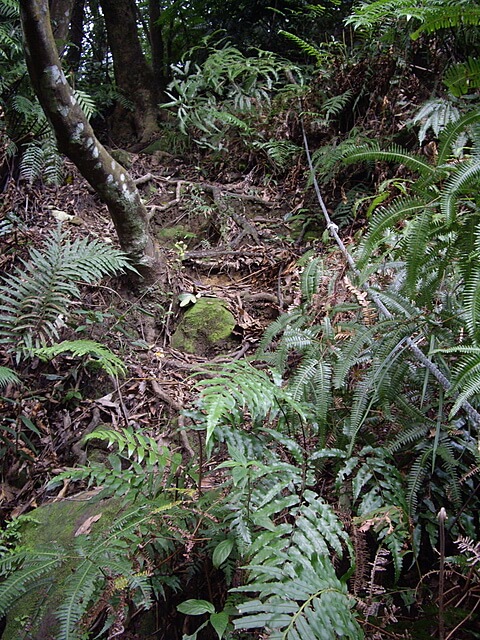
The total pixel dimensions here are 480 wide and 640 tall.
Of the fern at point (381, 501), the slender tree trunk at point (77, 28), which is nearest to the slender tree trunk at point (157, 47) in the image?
the slender tree trunk at point (77, 28)

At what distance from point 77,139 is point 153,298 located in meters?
1.30

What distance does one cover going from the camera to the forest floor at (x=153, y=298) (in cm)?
285

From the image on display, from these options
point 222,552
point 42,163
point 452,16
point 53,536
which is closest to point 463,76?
point 452,16

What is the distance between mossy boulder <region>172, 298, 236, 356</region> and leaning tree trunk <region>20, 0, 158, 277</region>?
526 mm

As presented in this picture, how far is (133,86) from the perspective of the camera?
605 centimetres

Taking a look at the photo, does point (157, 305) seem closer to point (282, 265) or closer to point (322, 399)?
point (282, 265)

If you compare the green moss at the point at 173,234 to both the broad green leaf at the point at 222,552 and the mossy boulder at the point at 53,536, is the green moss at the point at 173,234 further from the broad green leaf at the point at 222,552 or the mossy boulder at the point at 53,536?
the broad green leaf at the point at 222,552

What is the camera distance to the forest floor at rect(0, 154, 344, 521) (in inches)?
112

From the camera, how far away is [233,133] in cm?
515

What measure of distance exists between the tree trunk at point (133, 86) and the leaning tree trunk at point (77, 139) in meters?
2.84

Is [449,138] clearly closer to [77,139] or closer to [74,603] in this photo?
[74,603]

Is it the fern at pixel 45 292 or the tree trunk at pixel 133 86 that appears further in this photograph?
the tree trunk at pixel 133 86

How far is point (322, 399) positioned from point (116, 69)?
599 centimetres

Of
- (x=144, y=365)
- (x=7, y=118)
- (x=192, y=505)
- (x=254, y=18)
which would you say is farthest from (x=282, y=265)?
(x=254, y=18)
